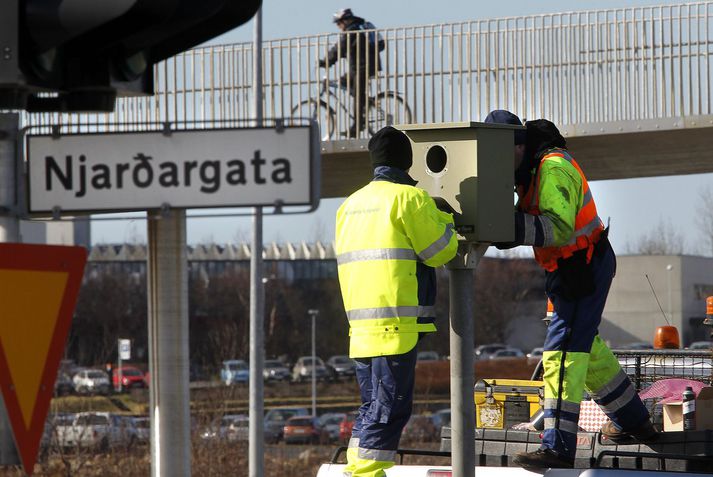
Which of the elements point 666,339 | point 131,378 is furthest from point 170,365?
point 131,378

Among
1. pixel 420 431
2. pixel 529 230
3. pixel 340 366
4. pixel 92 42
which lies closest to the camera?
pixel 92 42

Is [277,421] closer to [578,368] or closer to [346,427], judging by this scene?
[346,427]

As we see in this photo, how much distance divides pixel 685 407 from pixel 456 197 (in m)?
1.89

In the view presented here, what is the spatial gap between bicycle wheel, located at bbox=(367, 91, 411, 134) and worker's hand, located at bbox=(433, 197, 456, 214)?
12.0 meters

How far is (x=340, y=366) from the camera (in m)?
84.3

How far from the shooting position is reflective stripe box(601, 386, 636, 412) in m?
8.39

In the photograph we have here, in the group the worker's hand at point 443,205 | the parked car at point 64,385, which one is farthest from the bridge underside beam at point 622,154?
the parked car at point 64,385

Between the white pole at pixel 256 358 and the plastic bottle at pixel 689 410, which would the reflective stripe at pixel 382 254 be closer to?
the plastic bottle at pixel 689 410

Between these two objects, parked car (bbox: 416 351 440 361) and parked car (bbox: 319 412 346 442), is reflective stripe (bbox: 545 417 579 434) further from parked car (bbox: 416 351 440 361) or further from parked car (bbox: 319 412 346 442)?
parked car (bbox: 416 351 440 361)

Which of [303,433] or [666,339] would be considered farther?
[303,433]

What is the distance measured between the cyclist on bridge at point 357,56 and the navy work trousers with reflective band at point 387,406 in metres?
12.7

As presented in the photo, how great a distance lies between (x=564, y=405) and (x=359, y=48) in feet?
42.4

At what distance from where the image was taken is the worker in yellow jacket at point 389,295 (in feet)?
24.6

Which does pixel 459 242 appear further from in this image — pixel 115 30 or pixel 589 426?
pixel 115 30
